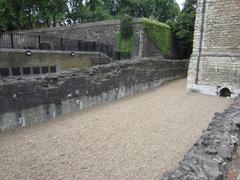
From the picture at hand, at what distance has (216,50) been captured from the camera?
11.4m

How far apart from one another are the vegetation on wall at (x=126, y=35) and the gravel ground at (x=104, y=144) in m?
10.9

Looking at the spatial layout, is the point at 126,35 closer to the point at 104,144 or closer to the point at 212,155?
the point at 104,144

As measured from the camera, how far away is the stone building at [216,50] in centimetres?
1075

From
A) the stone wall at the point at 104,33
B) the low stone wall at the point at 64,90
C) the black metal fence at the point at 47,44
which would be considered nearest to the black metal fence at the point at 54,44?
the black metal fence at the point at 47,44

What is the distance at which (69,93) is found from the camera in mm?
7453

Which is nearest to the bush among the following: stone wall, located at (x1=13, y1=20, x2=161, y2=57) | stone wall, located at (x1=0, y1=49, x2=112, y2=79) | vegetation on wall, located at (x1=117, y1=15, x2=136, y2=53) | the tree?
vegetation on wall, located at (x1=117, y1=15, x2=136, y2=53)

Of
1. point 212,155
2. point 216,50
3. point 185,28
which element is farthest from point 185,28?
point 212,155

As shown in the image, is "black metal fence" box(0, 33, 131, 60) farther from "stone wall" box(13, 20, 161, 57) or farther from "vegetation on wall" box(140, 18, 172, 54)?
"vegetation on wall" box(140, 18, 172, 54)

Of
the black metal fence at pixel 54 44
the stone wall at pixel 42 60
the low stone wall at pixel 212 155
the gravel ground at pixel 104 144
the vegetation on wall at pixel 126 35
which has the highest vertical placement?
the vegetation on wall at pixel 126 35

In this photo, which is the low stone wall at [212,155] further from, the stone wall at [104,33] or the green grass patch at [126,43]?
the stone wall at [104,33]

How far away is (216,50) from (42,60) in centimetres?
955

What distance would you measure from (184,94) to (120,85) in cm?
395

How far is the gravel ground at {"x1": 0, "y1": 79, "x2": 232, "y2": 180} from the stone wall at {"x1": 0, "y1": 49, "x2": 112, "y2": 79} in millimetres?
5360

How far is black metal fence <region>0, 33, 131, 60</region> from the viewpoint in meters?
11.9
